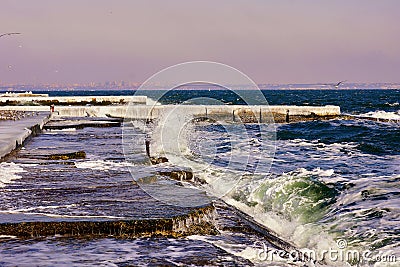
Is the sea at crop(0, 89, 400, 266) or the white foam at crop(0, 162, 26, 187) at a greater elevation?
the white foam at crop(0, 162, 26, 187)

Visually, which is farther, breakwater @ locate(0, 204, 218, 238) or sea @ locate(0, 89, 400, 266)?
breakwater @ locate(0, 204, 218, 238)

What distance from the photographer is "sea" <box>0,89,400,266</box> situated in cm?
748

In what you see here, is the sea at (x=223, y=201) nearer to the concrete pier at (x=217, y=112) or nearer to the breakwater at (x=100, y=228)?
the breakwater at (x=100, y=228)

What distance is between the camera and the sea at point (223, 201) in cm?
748

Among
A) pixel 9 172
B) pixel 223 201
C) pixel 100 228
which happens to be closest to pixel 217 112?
pixel 9 172

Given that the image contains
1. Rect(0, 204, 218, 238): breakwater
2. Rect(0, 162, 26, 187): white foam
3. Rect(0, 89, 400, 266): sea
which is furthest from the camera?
Rect(0, 162, 26, 187): white foam

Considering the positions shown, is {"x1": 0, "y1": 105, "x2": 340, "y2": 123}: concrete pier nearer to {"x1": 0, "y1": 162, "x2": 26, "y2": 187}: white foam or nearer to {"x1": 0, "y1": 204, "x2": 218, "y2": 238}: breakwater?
{"x1": 0, "y1": 162, "x2": 26, "y2": 187}: white foam

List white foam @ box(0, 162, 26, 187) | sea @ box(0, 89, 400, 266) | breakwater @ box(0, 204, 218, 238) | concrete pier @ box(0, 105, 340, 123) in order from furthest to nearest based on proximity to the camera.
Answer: concrete pier @ box(0, 105, 340, 123), white foam @ box(0, 162, 26, 187), breakwater @ box(0, 204, 218, 238), sea @ box(0, 89, 400, 266)

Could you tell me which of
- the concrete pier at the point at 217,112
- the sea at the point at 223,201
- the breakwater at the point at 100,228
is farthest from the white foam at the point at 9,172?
the concrete pier at the point at 217,112

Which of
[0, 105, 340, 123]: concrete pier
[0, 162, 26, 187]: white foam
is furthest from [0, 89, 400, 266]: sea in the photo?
[0, 105, 340, 123]: concrete pier

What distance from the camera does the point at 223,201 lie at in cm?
1209

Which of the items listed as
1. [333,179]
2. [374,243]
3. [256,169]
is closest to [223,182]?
[333,179]

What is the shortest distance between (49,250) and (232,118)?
40.1 m

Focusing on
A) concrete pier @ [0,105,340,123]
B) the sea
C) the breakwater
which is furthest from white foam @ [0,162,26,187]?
concrete pier @ [0,105,340,123]
